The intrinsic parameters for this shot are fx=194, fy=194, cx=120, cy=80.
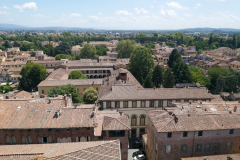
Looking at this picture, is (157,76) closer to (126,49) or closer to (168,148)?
(168,148)

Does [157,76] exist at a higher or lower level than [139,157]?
higher

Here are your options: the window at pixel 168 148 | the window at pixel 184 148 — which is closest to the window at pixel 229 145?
the window at pixel 184 148

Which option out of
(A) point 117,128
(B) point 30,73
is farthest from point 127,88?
(B) point 30,73

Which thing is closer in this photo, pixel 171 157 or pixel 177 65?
pixel 171 157

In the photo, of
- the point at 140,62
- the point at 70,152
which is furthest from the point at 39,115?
the point at 140,62

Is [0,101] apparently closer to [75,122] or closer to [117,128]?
[75,122]

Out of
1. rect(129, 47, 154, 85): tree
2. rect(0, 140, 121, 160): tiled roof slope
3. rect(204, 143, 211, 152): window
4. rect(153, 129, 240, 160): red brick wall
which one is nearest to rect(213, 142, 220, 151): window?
rect(153, 129, 240, 160): red brick wall

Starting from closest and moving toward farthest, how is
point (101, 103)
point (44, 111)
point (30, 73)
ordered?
1. point (44, 111)
2. point (101, 103)
3. point (30, 73)

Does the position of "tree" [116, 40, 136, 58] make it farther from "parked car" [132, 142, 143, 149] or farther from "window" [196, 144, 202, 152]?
"window" [196, 144, 202, 152]
